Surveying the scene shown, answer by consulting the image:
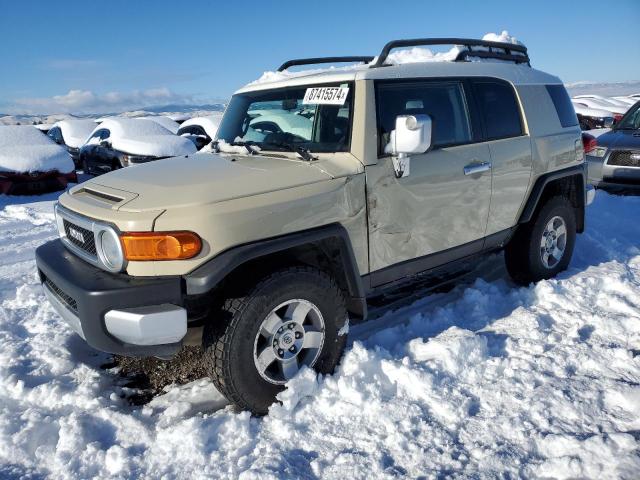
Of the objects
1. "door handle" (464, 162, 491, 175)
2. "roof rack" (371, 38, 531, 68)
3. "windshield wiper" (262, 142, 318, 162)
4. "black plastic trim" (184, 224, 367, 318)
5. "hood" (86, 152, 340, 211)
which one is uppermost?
"roof rack" (371, 38, 531, 68)

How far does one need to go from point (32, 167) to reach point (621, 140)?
1090 cm

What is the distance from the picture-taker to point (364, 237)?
10.6 feet

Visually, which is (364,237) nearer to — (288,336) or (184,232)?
(288,336)

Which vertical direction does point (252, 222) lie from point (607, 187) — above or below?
above

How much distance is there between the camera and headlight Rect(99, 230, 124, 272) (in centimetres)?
261

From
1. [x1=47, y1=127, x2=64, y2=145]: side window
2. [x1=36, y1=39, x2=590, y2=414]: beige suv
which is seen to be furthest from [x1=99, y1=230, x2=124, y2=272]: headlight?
[x1=47, y1=127, x2=64, y2=145]: side window

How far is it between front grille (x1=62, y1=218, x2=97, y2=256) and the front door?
5.42ft

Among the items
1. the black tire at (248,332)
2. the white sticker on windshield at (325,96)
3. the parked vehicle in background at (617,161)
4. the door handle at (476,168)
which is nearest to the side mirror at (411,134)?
the white sticker on windshield at (325,96)

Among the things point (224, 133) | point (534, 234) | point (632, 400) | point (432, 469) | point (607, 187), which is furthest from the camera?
point (607, 187)

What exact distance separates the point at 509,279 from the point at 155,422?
3.52 meters

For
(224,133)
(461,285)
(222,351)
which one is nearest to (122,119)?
(224,133)

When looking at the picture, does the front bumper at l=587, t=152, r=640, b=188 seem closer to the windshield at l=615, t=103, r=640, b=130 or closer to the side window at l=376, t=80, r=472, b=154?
the windshield at l=615, t=103, r=640, b=130

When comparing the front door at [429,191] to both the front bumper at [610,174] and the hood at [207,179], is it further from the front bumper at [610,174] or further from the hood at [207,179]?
the front bumper at [610,174]

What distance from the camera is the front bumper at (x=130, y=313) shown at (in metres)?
2.53
